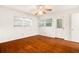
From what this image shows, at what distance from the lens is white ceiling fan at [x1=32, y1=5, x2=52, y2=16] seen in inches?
72.7

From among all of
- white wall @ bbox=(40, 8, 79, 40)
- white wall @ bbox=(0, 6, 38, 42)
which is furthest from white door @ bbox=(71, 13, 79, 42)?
white wall @ bbox=(0, 6, 38, 42)

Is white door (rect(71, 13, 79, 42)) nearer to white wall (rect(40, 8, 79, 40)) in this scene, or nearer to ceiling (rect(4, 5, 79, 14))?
white wall (rect(40, 8, 79, 40))

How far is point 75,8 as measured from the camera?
182 centimetres

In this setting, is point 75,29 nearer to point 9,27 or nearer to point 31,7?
point 31,7

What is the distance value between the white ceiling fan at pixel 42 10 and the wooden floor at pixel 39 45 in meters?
0.46

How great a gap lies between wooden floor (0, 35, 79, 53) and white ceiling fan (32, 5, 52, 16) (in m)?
0.46

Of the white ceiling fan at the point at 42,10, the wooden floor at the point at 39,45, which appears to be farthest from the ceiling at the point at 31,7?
the wooden floor at the point at 39,45

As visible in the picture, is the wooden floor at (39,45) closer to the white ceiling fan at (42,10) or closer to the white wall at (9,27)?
the white wall at (9,27)

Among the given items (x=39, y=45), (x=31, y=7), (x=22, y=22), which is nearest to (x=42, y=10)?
(x=31, y=7)

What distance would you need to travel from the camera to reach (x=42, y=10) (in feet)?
6.19

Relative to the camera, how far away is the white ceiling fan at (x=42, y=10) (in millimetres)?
1846
